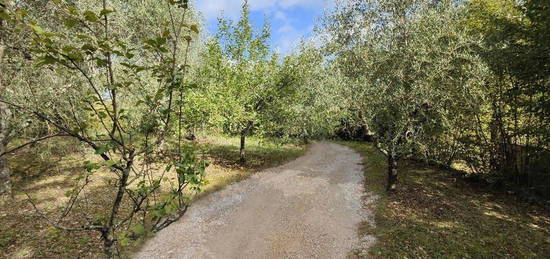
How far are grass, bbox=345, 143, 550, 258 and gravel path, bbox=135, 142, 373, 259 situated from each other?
48.3 inches

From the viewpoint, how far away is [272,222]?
614 inches

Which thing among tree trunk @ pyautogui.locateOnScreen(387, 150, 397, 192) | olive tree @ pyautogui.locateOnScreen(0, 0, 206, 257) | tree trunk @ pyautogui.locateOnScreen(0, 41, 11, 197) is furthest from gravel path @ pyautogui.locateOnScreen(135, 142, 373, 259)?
tree trunk @ pyautogui.locateOnScreen(0, 41, 11, 197)

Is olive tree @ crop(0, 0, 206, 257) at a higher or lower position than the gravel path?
higher

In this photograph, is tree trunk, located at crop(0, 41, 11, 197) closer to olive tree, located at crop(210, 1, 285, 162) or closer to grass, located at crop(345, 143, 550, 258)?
olive tree, located at crop(210, 1, 285, 162)

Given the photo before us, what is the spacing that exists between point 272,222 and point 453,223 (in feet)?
29.4

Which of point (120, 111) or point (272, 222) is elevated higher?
point (120, 111)

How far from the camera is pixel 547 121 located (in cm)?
1496

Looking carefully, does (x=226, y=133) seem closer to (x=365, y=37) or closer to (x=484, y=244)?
(x=365, y=37)

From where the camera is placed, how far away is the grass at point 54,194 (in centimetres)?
1220

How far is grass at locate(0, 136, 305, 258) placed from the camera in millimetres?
12202

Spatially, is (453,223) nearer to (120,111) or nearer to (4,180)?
(120,111)

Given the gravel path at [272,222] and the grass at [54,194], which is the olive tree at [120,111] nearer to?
the grass at [54,194]

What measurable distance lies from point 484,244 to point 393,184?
6.31m

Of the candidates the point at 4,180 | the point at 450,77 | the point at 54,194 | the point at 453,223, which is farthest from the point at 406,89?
the point at 4,180
